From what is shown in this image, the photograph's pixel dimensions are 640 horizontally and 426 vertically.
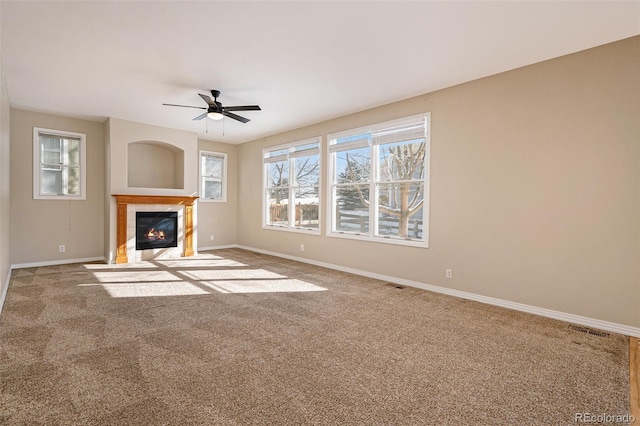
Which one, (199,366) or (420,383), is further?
(199,366)

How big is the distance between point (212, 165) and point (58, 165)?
3051 millimetres

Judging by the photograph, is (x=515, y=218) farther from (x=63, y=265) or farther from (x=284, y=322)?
(x=63, y=265)

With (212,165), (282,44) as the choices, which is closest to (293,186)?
(212,165)

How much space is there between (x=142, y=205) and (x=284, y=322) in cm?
478

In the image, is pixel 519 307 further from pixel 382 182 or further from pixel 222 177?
pixel 222 177

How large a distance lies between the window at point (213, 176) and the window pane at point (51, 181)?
2.72m

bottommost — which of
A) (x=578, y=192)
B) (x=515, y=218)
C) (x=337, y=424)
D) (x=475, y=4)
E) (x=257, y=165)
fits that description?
(x=337, y=424)

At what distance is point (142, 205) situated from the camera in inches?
253

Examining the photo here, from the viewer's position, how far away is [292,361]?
2.41 metres

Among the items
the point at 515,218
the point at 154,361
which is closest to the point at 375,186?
the point at 515,218

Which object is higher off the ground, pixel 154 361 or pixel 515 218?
pixel 515 218

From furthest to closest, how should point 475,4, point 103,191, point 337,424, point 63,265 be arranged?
point 103,191 → point 63,265 → point 475,4 → point 337,424

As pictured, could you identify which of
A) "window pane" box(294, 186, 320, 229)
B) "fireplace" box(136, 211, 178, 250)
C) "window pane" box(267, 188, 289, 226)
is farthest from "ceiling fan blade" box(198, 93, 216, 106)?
"fireplace" box(136, 211, 178, 250)

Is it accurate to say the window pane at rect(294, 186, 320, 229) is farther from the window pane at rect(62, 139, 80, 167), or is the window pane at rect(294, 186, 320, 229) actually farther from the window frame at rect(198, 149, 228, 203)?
the window pane at rect(62, 139, 80, 167)
